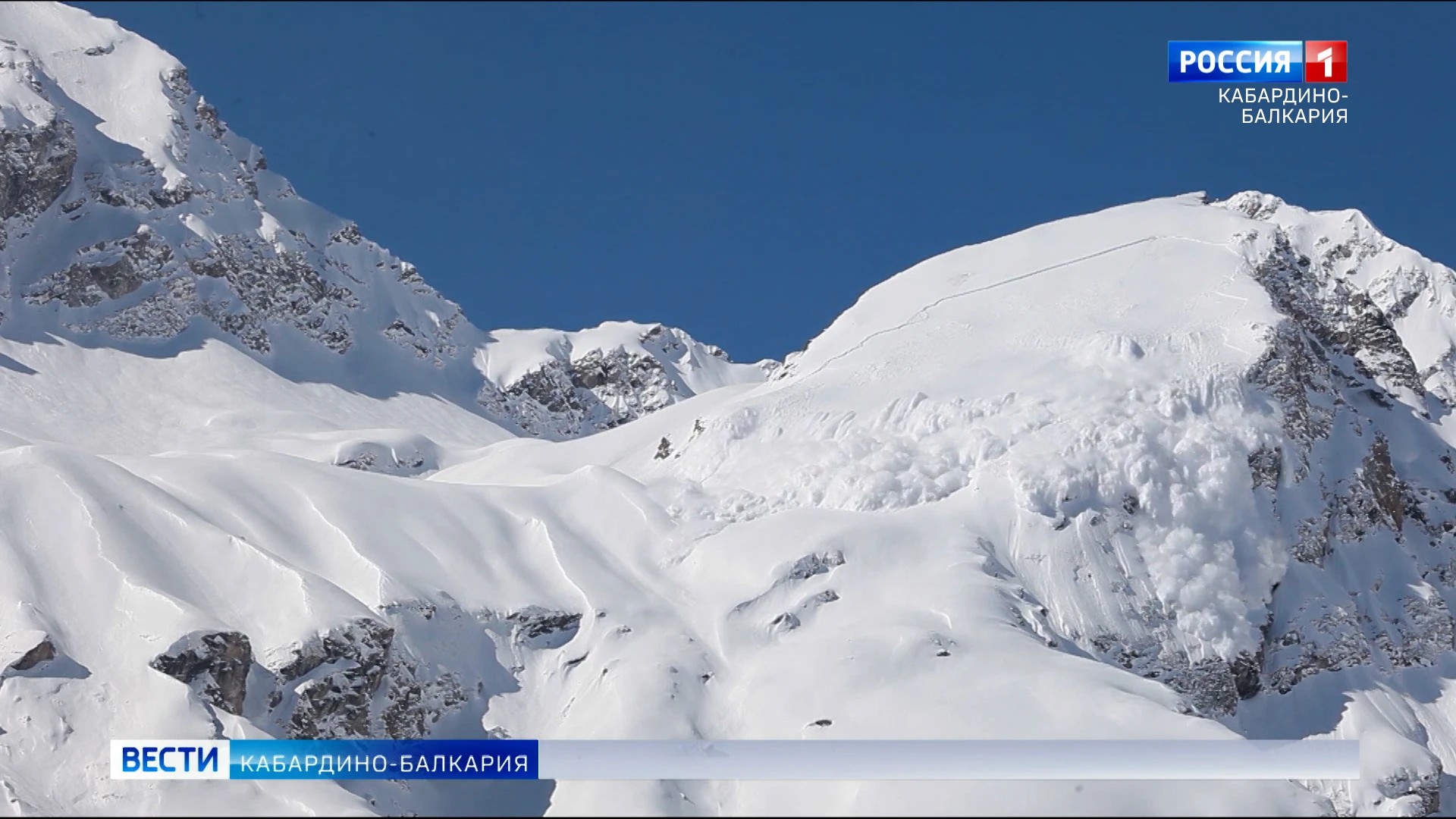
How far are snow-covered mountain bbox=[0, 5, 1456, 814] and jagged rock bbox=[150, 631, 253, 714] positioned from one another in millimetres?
104

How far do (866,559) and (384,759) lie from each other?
56.0 feet

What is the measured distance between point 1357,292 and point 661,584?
39.7 meters

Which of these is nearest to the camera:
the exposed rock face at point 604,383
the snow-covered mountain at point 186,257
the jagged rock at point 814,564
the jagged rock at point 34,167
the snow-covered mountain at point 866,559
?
the snow-covered mountain at point 866,559

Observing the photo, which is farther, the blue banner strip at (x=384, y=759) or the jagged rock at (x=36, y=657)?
the jagged rock at (x=36, y=657)

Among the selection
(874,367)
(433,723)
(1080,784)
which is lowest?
(1080,784)

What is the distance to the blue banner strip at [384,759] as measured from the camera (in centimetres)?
3659

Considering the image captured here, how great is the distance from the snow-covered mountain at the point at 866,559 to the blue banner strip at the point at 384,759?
577 millimetres

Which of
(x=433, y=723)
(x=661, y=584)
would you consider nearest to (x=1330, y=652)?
(x=661, y=584)

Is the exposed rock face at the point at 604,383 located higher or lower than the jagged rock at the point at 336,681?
higher

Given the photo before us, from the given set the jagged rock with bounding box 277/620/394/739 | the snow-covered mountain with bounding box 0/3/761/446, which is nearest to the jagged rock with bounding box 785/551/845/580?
the jagged rock with bounding box 277/620/394/739

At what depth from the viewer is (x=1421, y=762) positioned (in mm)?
50344

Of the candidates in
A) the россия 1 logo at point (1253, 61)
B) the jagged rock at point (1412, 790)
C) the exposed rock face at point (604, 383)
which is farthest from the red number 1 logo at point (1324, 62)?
the exposed rock face at point (604, 383)

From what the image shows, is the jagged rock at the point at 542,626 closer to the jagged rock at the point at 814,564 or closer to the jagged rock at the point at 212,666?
the jagged rock at the point at 814,564

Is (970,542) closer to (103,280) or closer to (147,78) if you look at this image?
(103,280)
